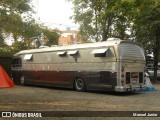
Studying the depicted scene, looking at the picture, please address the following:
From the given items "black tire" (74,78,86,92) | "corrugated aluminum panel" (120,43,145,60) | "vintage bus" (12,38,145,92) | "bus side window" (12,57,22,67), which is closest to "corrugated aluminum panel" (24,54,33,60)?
"vintage bus" (12,38,145,92)

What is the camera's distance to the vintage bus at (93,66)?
1683 cm

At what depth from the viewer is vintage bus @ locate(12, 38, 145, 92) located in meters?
16.8

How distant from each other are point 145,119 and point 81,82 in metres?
10.2

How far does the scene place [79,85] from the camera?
19266mm

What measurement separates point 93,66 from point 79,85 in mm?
1893

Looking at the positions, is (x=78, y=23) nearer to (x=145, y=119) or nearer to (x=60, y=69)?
(x=60, y=69)

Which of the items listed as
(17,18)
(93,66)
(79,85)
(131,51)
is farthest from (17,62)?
(131,51)

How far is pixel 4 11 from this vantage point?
80.9 feet

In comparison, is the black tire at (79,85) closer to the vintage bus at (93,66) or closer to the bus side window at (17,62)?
the vintage bus at (93,66)

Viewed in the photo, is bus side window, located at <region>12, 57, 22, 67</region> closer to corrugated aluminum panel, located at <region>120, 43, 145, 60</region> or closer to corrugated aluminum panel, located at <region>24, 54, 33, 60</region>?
corrugated aluminum panel, located at <region>24, 54, 33, 60</region>

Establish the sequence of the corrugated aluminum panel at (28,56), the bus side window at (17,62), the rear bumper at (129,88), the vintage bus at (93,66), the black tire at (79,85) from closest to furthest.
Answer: the rear bumper at (129,88)
the vintage bus at (93,66)
the black tire at (79,85)
the corrugated aluminum panel at (28,56)
the bus side window at (17,62)

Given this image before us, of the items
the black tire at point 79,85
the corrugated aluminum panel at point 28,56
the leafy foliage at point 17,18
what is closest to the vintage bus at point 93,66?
the black tire at point 79,85

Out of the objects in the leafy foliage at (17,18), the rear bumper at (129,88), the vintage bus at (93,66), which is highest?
the leafy foliage at (17,18)

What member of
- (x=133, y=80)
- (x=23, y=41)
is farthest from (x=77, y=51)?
(x=23, y=41)
